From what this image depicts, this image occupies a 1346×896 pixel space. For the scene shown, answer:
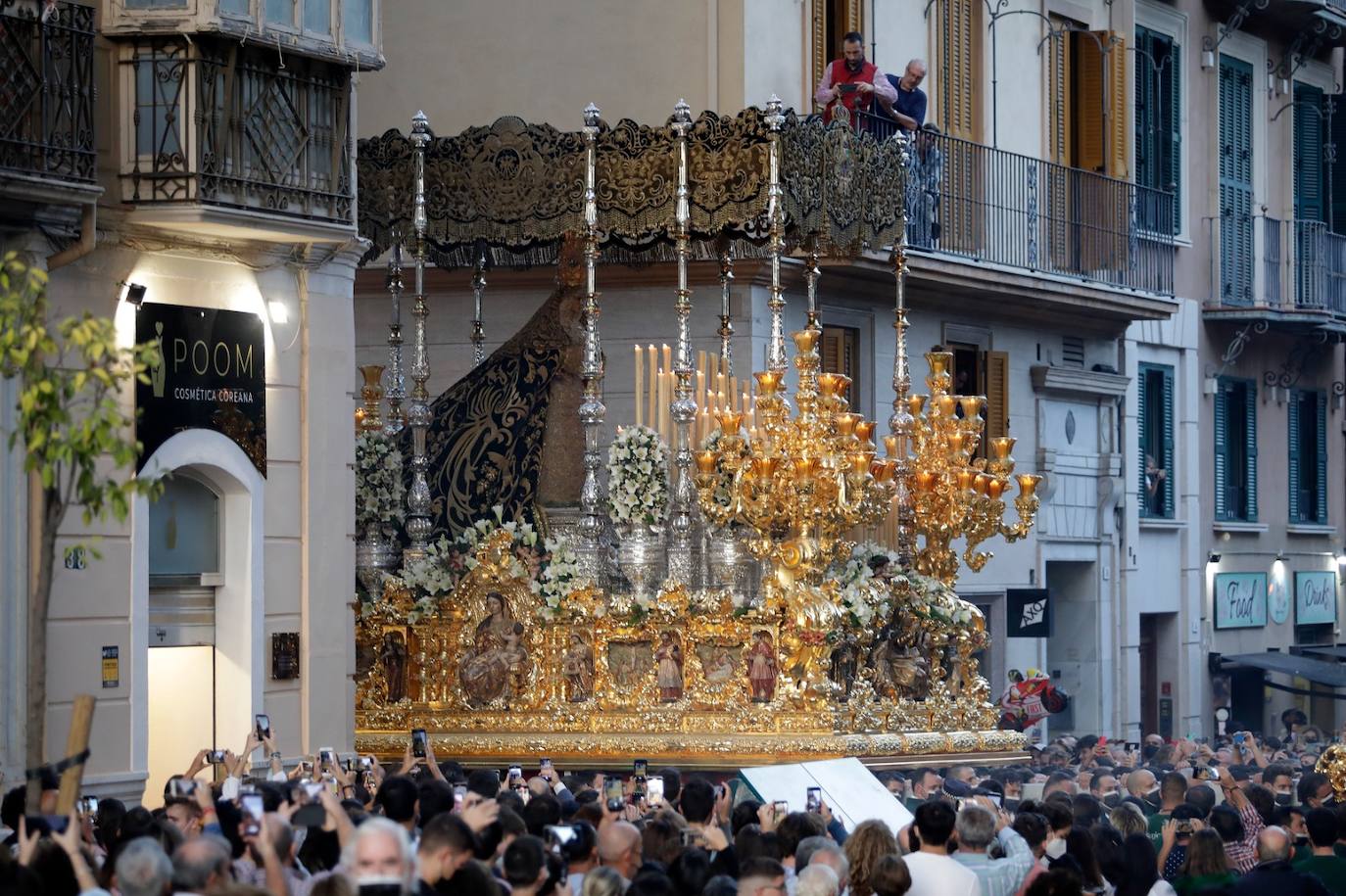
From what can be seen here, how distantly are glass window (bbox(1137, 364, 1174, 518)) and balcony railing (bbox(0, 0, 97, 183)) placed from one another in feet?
60.9

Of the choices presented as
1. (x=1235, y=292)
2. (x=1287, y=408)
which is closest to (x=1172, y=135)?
(x=1235, y=292)

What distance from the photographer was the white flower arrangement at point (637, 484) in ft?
67.1

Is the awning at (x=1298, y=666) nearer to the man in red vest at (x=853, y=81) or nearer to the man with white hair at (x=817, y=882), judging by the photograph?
the man in red vest at (x=853, y=81)

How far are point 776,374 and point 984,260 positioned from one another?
8684 millimetres

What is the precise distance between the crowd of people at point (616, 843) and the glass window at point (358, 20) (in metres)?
4.56

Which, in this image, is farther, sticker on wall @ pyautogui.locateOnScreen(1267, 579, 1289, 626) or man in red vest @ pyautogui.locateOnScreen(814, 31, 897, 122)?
sticker on wall @ pyautogui.locateOnScreen(1267, 579, 1289, 626)

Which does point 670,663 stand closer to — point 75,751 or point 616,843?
point 616,843

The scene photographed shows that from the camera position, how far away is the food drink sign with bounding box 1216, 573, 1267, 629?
3453 centimetres

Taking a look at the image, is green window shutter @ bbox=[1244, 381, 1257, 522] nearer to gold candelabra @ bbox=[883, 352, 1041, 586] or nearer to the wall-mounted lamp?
gold candelabra @ bbox=[883, 352, 1041, 586]

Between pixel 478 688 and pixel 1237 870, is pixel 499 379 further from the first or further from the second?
pixel 1237 870

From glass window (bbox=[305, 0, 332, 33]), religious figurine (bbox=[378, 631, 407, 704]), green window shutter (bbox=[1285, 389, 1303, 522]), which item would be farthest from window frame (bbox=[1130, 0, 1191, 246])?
glass window (bbox=[305, 0, 332, 33])

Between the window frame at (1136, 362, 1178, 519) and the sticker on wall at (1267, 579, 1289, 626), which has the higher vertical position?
the window frame at (1136, 362, 1178, 519)

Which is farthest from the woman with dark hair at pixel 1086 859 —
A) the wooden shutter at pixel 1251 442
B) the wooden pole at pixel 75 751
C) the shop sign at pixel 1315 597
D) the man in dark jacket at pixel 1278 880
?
the shop sign at pixel 1315 597

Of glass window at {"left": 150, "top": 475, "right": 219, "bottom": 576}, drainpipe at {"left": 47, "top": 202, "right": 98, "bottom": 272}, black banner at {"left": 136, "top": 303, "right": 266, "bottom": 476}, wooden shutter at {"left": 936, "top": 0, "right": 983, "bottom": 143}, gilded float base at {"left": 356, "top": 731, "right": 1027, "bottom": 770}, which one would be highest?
wooden shutter at {"left": 936, "top": 0, "right": 983, "bottom": 143}
